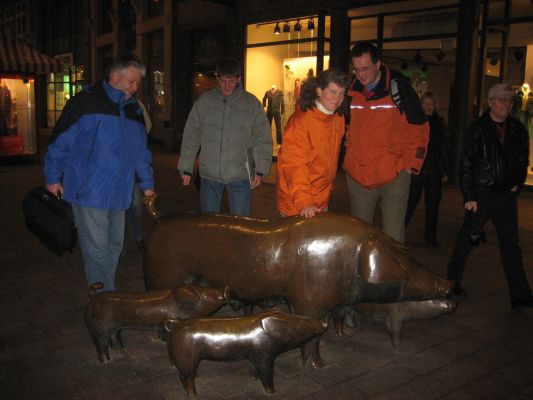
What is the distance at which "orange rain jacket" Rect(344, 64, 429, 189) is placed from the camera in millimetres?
4059

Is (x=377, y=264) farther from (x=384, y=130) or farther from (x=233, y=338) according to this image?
(x=384, y=130)

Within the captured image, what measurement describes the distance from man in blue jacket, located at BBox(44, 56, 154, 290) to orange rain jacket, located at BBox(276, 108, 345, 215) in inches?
44.5

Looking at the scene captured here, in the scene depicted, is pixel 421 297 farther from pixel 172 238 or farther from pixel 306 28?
pixel 306 28

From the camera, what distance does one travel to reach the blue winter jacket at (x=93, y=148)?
356 cm

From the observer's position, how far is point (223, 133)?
459 centimetres

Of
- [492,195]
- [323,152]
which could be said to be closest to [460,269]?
[492,195]

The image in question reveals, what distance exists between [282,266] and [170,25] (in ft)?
54.0

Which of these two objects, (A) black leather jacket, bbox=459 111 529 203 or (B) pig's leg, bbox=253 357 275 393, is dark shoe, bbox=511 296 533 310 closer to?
(A) black leather jacket, bbox=459 111 529 203

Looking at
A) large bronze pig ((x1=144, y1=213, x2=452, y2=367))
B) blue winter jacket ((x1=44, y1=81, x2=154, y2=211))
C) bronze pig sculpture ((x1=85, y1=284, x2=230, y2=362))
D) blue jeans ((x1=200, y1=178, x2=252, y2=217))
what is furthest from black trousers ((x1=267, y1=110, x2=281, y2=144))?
bronze pig sculpture ((x1=85, y1=284, x2=230, y2=362))

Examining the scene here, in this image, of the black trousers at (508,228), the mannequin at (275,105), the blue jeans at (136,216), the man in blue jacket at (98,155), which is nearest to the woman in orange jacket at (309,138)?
the man in blue jacket at (98,155)

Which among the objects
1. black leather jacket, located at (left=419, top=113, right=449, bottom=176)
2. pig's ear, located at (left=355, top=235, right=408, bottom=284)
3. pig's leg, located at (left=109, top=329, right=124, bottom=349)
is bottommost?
pig's leg, located at (left=109, top=329, right=124, bottom=349)

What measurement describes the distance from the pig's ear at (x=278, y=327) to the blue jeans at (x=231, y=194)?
1.96m

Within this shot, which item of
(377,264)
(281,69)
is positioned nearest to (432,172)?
(377,264)

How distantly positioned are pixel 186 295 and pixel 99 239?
1.07 metres
